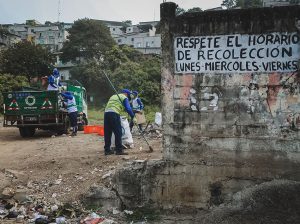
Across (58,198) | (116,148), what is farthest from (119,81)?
(58,198)

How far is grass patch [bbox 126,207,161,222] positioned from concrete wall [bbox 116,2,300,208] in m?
0.13

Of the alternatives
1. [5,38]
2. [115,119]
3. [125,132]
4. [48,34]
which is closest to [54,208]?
[115,119]

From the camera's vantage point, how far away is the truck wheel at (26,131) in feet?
53.1

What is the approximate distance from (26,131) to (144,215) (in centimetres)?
1010

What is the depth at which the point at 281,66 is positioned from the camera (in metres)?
6.57

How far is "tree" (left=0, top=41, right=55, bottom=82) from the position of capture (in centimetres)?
4156

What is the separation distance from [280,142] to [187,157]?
4.82 ft

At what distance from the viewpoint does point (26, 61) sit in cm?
4256

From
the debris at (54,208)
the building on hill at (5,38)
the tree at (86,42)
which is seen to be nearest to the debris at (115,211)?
the debris at (54,208)

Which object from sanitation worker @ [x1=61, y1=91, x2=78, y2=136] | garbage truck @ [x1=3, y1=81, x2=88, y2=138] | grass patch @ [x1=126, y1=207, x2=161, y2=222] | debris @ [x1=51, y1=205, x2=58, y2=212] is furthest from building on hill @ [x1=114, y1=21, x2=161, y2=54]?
grass patch @ [x1=126, y1=207, x2=161, y2=222]

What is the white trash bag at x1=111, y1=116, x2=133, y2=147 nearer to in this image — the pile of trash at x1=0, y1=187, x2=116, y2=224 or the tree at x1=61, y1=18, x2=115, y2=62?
the pile of trash at x1=0, y1=187, x2=116, y2=224

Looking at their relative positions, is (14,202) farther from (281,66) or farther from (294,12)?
(294,12)

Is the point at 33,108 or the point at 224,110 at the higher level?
the point at 224,110

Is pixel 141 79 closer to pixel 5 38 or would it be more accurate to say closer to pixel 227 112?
pixel 5 38
